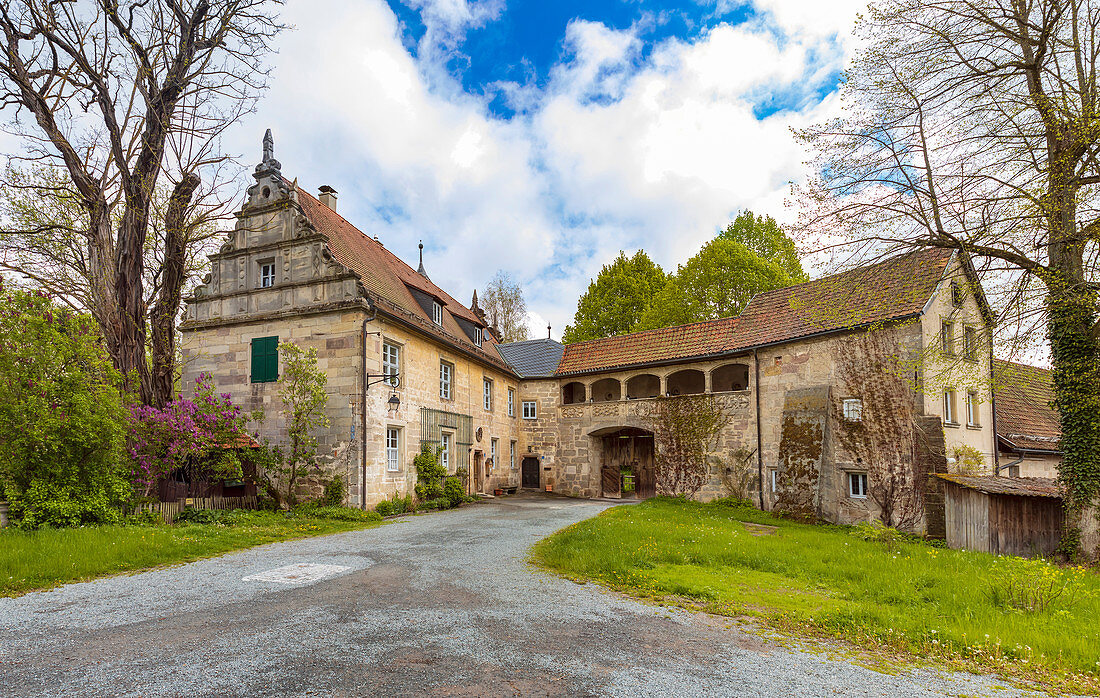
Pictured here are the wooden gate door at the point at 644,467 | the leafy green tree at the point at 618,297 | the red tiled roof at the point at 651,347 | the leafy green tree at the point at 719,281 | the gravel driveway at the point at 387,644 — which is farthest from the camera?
the leafy green tree at the point at 618,297

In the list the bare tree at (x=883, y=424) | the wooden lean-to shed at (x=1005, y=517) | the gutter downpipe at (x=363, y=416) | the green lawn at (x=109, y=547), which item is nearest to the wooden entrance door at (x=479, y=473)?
the gutter downpipe at (x=363, y=416)

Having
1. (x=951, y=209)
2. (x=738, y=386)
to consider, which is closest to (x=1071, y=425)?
(x=951, y=209)

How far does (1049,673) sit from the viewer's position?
5328 millimetres

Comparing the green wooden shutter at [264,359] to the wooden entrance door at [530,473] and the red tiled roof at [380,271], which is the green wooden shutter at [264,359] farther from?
the wooden entrance door at [530,473]

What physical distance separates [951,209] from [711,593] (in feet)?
29.4

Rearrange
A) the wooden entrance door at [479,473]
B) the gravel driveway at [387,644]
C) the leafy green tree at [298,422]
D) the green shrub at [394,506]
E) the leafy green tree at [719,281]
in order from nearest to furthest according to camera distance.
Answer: the gravel driveway at [387,644] → the leafy green tree at [298,422] → the green shrub at [394,506] → the wooden entrance door at [479,473] → the leafy green tree at [719,281]

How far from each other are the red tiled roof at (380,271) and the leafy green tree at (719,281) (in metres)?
11.9

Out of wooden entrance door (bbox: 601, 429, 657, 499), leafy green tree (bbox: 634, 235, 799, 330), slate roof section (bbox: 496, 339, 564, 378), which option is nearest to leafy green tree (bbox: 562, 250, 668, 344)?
leafy green tree (bbox: 634, 235, 799, 330)

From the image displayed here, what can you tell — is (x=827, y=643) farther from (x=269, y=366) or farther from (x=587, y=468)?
(x=587, y=468)

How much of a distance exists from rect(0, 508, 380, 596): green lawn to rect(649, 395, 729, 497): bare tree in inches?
500

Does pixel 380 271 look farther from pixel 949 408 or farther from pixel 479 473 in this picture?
pixel 949 408

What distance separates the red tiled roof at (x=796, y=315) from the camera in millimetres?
14953

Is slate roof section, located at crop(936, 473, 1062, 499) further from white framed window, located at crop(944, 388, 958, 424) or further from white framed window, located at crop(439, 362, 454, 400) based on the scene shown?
white framed window, located at crop(439, 362, 454, 400)

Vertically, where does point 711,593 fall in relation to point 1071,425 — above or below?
below
